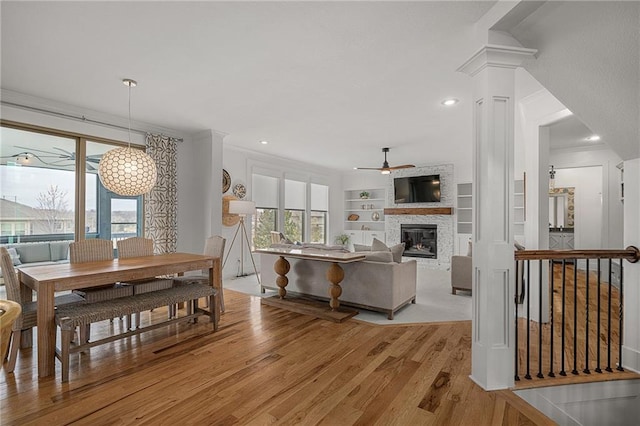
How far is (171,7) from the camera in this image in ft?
6.89

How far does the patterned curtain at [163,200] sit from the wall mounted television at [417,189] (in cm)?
567

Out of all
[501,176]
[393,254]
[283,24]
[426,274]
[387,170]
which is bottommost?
[426,274]

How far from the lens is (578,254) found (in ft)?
7.73

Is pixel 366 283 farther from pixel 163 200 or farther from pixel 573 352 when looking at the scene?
pixel 163 200

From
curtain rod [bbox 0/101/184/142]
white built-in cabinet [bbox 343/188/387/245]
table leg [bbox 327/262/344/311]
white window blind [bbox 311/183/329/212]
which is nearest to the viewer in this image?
curtain rod [bbox 0/101/184/142]

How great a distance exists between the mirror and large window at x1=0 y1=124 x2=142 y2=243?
9.08 metres

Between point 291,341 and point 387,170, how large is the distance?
4.07 metres

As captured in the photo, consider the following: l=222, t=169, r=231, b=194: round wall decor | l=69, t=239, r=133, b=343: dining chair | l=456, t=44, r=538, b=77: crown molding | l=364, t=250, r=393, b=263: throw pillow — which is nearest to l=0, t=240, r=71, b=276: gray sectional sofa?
l=69, t=239, r=133, b=343: dining chair

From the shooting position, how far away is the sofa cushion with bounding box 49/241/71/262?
4026 mm

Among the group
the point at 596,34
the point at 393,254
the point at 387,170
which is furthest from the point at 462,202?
the point at 596,34

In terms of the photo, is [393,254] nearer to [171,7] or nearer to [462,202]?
[171,7]

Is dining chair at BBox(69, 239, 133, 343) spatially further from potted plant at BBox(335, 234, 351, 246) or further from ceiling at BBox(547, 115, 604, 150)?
potted plant at BBox(335, 234, 351, 246)

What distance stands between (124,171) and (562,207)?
28.9 feet

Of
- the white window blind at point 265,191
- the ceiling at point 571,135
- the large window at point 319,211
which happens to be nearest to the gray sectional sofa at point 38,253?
the white window blind at point 265,191
